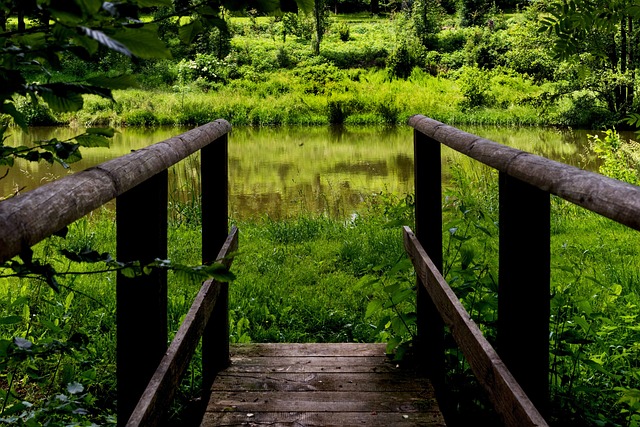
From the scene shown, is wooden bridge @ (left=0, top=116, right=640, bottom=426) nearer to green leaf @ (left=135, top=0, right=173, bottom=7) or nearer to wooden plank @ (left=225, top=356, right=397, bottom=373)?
wooden plank @ (left=225, top=356, right=397, bottom=373)

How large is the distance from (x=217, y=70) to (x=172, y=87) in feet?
7.01

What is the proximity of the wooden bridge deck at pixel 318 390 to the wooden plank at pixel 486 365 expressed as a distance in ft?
1.76

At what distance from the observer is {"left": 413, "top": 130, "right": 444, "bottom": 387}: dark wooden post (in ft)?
9.95

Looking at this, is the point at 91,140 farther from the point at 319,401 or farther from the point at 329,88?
the point at 329,88

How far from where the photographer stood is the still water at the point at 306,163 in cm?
1014

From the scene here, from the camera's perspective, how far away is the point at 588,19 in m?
2.28

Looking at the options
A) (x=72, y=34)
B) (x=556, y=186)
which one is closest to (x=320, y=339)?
(x=556, y=186)

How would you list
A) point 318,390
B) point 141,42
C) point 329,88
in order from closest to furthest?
point 141,42
point 318,390
point 329,88

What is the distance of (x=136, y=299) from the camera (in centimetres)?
159

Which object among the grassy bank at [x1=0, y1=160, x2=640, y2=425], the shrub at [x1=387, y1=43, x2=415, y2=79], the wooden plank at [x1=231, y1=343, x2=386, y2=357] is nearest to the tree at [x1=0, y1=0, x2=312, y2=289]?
the grassy bank at [x1=0, y1=160, x2=640, y2=425]

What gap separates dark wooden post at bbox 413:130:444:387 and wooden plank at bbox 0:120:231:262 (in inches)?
60.6

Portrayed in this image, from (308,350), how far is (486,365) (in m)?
1.88

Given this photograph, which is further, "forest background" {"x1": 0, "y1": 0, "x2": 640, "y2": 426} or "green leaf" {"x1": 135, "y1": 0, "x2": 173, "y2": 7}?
"forest background" {"x1": 0, "y1": 0, "x2": 640, "y2": 426}

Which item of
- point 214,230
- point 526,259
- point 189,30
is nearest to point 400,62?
point 214,230
